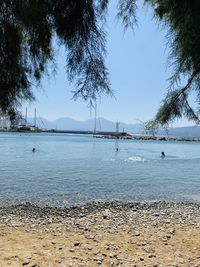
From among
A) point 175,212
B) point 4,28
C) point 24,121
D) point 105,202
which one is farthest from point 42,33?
point 105,202

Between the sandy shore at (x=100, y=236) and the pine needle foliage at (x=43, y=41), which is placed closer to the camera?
the pine needle foliage at (x=43, y=41)

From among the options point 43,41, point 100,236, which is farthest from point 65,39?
point 100,236

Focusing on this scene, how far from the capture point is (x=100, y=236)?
953 centimetres

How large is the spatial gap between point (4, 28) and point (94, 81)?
2.71ft

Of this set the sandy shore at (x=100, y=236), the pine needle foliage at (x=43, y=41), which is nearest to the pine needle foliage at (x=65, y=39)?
the pine needle foliage at (x=43, y=41)

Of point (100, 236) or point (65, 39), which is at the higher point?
point (65, 39)

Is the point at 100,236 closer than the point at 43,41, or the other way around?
the point at 43,41

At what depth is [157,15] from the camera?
3303 mm

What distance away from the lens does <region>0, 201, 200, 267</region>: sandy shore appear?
23.3 ft

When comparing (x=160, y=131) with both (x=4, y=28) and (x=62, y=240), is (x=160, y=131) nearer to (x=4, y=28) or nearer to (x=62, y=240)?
(x=4, y=28)

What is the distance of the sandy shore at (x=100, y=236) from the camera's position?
7098 millimetres

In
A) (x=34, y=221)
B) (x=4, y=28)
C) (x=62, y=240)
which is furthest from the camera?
(x=34, y=221)

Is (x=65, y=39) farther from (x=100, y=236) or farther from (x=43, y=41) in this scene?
(x=100, y=236)

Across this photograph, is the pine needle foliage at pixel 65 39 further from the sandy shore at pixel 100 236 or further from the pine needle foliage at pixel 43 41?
the sandy shore at pixel 100 236
